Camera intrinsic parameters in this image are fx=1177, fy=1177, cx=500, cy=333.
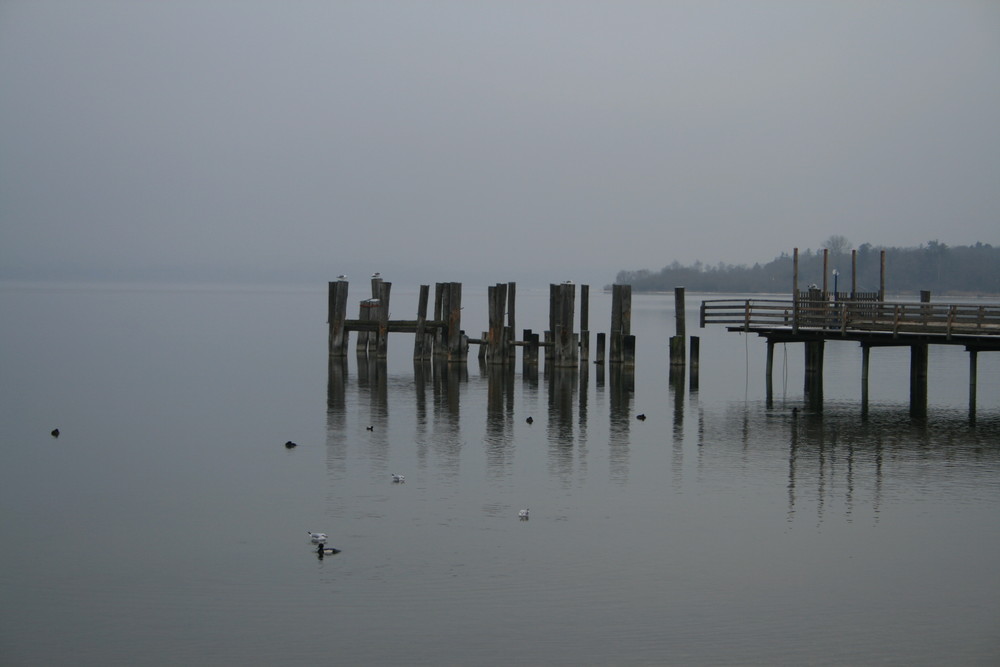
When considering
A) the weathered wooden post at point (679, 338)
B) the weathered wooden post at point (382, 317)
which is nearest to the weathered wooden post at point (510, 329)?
the weathered wooden post at point (382, 317)

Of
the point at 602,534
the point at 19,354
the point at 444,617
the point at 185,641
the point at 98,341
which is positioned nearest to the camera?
the point at 185,641

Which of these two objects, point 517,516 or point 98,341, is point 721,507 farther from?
point 98,341

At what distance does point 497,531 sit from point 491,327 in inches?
852

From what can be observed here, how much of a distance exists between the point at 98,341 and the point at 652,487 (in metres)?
44.9

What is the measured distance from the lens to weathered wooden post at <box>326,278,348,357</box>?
3651cm

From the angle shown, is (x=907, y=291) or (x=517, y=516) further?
(x=907, y=291)

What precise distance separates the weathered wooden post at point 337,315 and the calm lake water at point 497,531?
558cm

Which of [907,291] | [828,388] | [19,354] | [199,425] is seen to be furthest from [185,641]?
[907,291]

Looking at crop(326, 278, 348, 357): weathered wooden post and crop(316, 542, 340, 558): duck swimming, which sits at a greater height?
crop(326, 278, 348, 357): weathered wooden post

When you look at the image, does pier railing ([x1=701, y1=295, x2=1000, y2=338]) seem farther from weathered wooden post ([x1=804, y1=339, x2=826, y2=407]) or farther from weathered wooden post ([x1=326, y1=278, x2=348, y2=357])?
weathered wooden post ([x1=326, y1=278, x2=348, y2=357])

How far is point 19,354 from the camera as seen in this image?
4803 centimetres

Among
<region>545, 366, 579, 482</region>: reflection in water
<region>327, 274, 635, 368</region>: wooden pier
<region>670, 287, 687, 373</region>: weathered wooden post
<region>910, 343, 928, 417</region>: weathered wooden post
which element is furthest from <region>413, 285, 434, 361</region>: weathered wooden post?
<region>910, 343, 928, 417</region>: weathered wooden post

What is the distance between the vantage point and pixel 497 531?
16.0 m

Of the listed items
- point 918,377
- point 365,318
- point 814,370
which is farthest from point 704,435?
point 365,318
